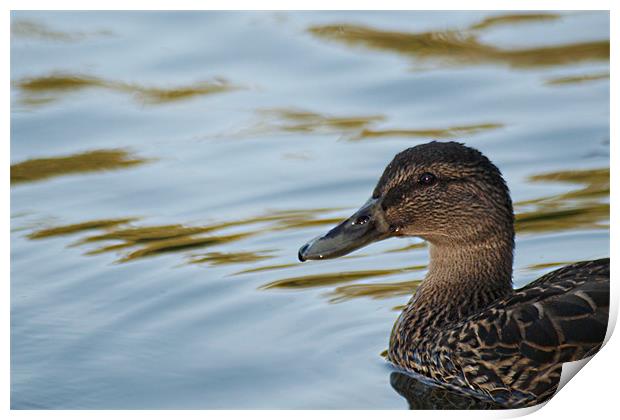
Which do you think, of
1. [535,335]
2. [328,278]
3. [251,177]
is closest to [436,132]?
[251,177]

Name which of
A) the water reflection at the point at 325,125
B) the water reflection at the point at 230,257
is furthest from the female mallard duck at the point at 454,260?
the water reflection at the point at 325,125

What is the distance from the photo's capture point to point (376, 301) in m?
8.03

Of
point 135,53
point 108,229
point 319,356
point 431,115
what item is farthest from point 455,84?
point 319,356

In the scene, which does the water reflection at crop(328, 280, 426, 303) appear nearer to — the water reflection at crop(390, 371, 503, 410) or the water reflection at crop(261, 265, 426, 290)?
the water reflection at crop(261, 265, 426, 290)

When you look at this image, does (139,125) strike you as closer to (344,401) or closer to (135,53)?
(135,53)

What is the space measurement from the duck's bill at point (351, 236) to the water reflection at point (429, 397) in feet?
2.26

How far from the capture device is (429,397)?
707 centimetres

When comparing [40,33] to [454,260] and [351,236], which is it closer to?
[351,236]

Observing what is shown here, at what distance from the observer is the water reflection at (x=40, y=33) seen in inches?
366

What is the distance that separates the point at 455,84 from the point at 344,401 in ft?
13.7

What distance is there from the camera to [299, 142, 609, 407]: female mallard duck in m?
6.84

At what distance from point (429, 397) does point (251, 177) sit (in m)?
2.92

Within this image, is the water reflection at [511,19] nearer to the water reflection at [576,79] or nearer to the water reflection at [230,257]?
the water reflection at [576,79]

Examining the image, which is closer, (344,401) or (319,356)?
(344,401)
